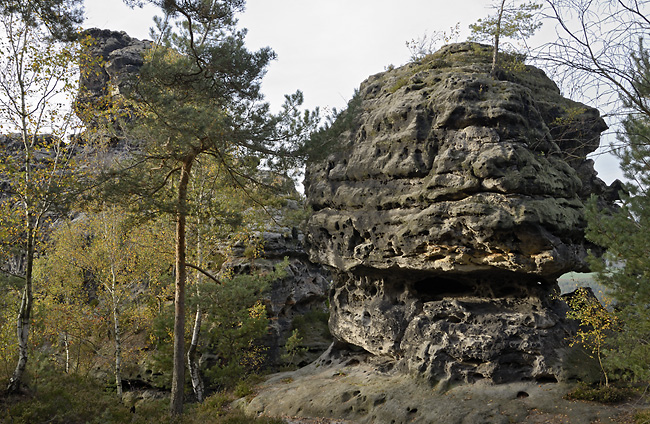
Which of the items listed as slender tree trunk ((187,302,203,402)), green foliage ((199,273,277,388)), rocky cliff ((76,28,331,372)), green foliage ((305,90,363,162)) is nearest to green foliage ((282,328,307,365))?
rocky cliff ((76,28,331,372))

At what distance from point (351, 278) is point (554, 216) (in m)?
7.31

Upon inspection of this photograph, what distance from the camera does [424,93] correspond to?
1402 cm

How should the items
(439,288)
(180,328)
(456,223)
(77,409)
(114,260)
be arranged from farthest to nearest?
(114,260) < (439,288) < (180,328) < (456,223) < (77,409)

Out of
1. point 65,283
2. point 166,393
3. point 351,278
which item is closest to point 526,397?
point 351,278

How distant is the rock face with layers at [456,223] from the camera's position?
436 inches

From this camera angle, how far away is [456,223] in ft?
37.7

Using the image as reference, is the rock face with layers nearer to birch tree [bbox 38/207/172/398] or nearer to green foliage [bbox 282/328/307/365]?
green foliage [bbox 282/328/307/365]

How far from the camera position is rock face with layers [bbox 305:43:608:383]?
11.1 metres

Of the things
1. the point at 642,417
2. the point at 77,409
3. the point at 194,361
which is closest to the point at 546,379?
the point at 642,417

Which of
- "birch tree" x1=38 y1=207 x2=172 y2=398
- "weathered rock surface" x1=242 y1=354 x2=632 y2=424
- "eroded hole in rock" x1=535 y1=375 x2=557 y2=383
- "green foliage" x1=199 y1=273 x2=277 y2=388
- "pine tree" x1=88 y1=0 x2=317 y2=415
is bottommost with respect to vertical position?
"weathered rock surface" x1=242 y1=354 x2=632 y2=424

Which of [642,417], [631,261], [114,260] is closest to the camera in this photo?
[631,261]

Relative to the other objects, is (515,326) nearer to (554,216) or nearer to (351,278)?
(554,216)

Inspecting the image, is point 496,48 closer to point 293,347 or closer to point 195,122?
point 195,122

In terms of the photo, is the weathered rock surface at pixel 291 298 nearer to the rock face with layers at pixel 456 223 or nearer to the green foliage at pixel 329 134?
the rock face with layers at pixel 456 223
